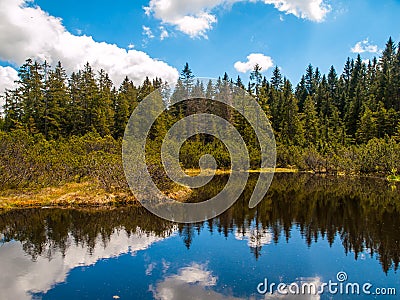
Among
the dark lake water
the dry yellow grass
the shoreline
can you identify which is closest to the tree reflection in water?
the dark lake water

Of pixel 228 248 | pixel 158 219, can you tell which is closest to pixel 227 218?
pixel 158 219

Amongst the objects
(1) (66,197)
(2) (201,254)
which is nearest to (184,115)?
(1) (66,197)

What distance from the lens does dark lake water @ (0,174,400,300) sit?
11.8 meters

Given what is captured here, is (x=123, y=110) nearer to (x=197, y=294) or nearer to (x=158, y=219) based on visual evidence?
(x=158, y=219)

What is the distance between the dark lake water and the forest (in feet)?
19.6

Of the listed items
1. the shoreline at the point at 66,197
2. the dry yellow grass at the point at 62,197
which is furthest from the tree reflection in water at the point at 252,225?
the dry yellow grass at the point at 62,197

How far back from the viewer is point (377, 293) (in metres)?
11.3

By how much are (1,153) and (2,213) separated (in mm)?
6405

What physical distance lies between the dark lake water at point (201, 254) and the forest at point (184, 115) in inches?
236

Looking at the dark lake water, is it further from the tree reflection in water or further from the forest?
the forest

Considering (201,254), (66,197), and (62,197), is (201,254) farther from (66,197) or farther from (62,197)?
(62,197)

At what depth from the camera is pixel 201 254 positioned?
15.5 m

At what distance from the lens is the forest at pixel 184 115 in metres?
28.6

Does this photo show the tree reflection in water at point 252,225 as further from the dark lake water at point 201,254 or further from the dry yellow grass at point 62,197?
the dry yellow grass at point 62,197
